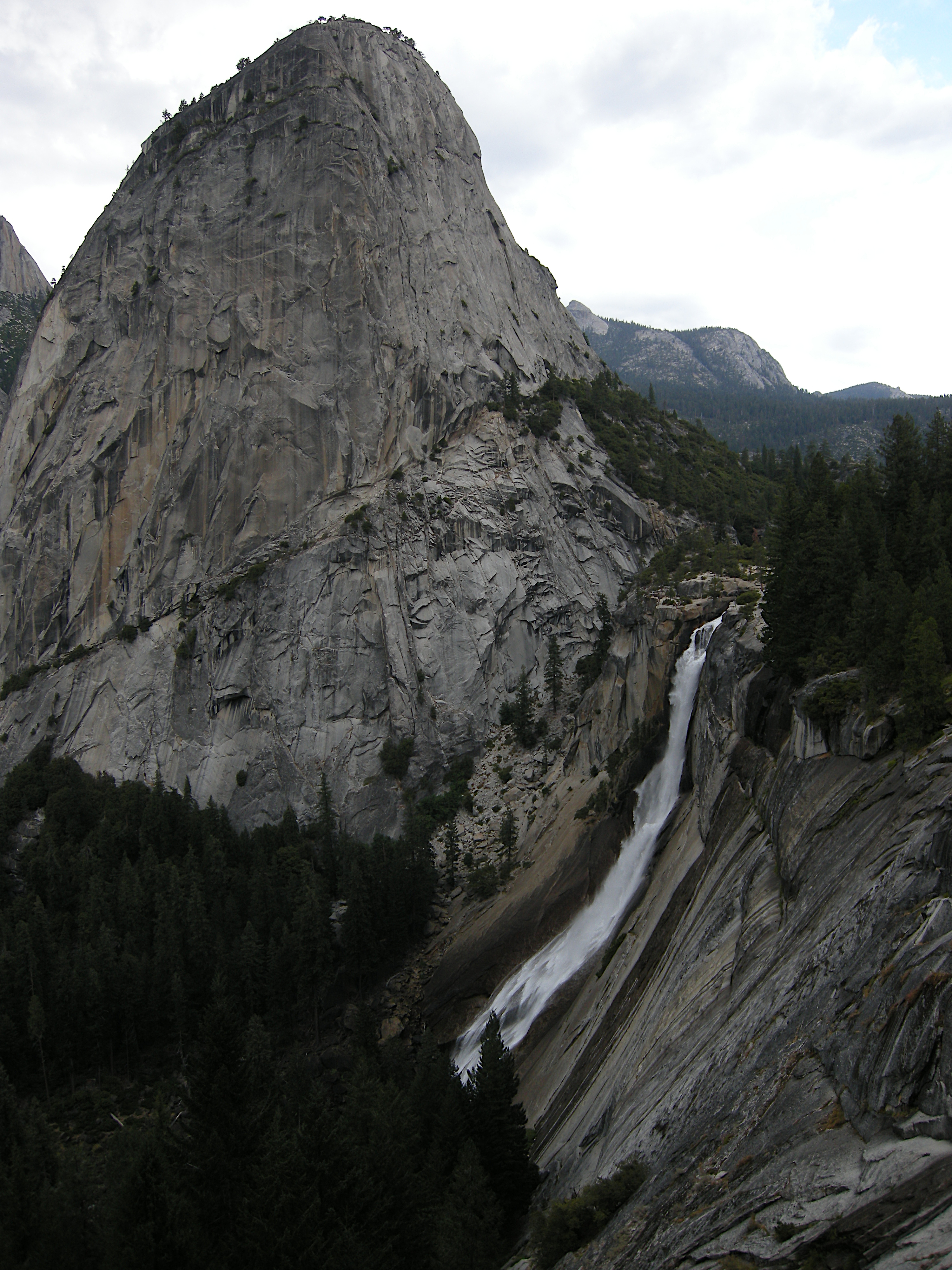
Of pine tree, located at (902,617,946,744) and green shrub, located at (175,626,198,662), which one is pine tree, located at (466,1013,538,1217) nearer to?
pine tree, located at (902,617,946,744)

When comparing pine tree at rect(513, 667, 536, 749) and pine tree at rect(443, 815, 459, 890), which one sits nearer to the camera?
pine tree at rect(443, 815, 459, 890)

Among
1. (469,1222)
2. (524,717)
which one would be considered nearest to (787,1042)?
(469,1222)

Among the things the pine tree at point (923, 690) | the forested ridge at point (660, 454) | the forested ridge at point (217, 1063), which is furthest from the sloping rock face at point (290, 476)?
the pine tree at point (923, 690)

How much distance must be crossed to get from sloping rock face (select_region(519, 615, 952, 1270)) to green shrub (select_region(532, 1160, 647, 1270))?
554 mm

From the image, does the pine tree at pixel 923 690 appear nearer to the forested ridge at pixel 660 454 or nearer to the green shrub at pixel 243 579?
the forested ridge at pixel 660 454

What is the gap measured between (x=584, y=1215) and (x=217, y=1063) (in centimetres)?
1105

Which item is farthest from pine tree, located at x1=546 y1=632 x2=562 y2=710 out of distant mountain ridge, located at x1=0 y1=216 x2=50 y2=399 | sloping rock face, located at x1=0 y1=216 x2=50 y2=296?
sloping rock face, located at x1=0 y1=216 x2=50 y2=296

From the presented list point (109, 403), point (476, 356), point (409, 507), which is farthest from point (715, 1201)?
point (109, 403)

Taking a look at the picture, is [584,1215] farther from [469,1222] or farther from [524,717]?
[524,717]

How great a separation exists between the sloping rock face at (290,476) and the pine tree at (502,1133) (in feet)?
136

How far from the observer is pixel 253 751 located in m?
76.2

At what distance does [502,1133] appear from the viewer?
1146 inches

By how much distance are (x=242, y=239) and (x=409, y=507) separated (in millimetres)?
34406

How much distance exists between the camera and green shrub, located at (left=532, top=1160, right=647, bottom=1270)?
66.3 feet
